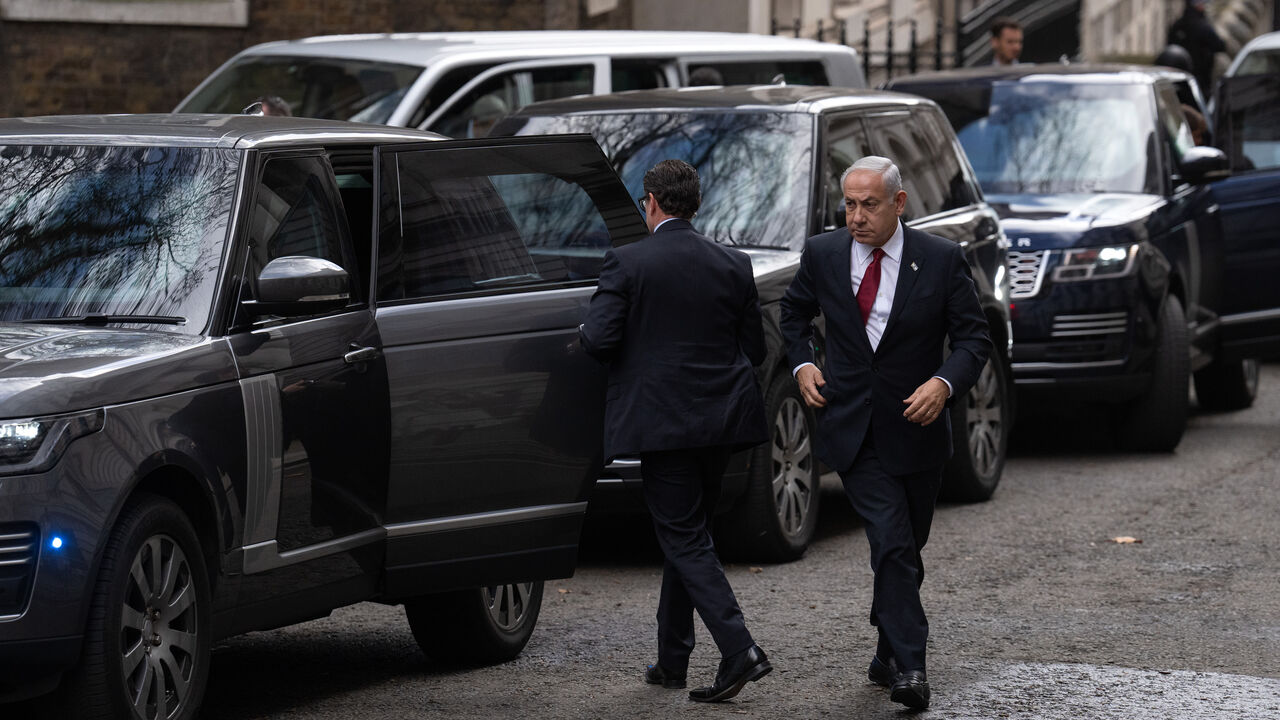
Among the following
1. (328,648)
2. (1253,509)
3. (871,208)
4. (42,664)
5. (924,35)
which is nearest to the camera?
(42,664)

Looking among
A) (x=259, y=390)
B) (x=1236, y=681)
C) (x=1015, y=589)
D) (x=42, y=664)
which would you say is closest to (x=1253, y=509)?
(x=1015, y=589)

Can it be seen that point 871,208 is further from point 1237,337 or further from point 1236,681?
point 1237,337

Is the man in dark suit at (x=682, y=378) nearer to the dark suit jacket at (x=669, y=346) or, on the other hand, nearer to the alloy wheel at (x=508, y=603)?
the dark suit jacket at (x=669, y=346)

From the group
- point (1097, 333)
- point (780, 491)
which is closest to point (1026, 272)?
point (1097, 333)

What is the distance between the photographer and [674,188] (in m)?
6.72

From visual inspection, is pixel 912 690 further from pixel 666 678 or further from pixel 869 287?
pixel 869 287

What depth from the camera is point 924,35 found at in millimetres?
33031

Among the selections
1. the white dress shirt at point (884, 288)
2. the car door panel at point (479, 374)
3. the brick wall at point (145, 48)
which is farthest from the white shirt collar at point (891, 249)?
the brick wall at point (145, 48)

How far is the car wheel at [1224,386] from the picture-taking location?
1488 centimetres

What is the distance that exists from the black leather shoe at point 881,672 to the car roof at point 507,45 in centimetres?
625

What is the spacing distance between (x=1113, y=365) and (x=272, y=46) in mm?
5524

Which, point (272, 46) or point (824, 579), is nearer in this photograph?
point (824, 579)

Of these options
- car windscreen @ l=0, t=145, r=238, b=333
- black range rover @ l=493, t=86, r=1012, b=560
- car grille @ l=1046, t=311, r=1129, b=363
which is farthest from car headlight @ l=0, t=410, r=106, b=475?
car grille @ l=1046, t=311, r=1129, b=363

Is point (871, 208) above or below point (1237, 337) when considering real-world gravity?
above
